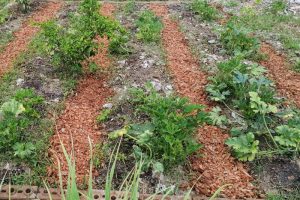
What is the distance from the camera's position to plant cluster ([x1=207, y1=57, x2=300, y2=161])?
394 centimetres

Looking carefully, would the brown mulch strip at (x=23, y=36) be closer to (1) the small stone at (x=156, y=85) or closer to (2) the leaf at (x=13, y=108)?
(2) the leaf at (x=13, y=108)

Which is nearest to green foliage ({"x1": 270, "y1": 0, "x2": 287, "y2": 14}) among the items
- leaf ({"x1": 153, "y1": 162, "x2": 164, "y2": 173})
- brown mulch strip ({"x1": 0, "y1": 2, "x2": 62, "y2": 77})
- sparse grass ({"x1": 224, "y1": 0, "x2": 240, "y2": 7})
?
sparse grass ({"x1": 224, "y1": 0, "x2": 240, "y2": 7})

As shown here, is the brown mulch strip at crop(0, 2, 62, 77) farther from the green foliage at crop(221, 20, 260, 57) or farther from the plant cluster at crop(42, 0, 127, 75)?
the green foliage at crop(221, 20, 260, 57)

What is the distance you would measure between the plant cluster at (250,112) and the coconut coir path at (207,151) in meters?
0.15

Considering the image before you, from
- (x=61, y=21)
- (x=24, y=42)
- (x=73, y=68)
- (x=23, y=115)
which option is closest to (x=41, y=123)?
(x=23, y=115)

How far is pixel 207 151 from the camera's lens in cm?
407

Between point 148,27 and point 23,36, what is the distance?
2.32 m

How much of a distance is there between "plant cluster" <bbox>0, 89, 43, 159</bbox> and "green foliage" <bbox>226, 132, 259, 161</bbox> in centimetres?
210

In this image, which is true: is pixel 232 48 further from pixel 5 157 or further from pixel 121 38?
pixel 5 157

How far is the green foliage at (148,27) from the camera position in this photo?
6.57 m

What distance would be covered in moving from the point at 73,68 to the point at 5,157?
1874 millimetres

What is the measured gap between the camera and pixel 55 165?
12.3 ft

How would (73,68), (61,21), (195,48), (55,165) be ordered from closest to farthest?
1. (55,165)
2. (73,68)
3. (195,48)
4. (61,21)

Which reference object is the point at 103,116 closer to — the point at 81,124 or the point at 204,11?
the point at 81,124
